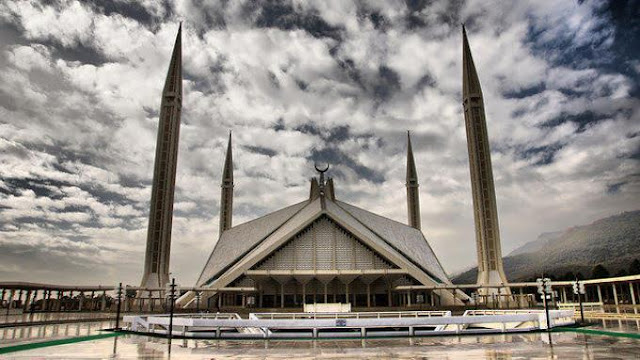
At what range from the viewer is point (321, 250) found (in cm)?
4441

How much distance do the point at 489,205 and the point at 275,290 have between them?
81.1 ft

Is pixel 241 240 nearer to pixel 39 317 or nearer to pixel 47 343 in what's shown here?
pixel 39 317

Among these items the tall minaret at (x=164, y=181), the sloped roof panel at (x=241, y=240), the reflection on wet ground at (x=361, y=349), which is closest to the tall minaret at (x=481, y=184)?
the sloped roof panel at (x=241, y=240)

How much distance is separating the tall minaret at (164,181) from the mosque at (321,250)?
0.35 ft

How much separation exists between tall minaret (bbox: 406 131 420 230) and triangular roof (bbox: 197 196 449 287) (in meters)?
17.7

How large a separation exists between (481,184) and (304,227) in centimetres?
2091

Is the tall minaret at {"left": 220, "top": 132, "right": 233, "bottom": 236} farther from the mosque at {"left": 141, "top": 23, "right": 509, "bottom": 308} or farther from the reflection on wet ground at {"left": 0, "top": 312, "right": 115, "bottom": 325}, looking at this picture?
the reflection on wet ground at {"left": 0, "top": 312, "right": 115, "bottom": 325}

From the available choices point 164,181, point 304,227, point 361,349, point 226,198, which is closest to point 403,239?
point 304,227

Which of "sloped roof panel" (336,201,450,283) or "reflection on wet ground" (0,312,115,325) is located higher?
"sloped roof panel" (336,201,450,283)

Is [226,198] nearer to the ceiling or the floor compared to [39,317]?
nearer to the ceiling

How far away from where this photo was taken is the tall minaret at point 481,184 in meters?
49.1

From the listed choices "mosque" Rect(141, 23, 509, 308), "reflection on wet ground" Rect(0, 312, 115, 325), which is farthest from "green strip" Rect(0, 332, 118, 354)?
"mosque" Rect(141, 23, 509, 308)

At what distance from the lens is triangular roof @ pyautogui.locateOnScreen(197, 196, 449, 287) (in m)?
42.9

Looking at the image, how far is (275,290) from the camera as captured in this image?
44.2 meters
